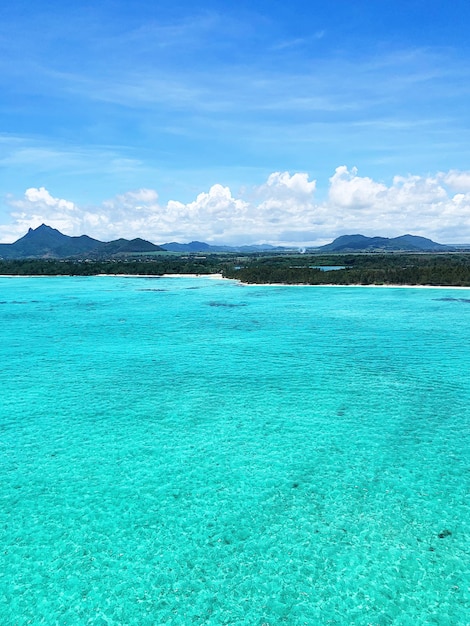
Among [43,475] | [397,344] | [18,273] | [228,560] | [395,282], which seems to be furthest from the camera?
[18,273]

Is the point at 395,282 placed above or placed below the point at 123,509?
above

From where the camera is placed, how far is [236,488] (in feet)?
52.0

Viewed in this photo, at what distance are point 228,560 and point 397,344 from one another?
3079cm

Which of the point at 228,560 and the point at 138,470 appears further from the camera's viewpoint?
the point at 138,470

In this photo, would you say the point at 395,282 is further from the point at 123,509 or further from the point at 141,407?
the point at 123,509

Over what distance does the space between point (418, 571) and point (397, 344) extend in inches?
1155

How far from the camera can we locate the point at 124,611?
35.2 feet

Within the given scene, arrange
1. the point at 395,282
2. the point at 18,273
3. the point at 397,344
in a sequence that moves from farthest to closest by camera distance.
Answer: the point at 18,273
the point at 395,282
the point at 397,344

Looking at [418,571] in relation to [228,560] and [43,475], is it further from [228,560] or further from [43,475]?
[43,475]

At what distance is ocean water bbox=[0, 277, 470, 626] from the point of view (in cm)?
1109

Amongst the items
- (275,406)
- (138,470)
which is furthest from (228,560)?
(275,406)

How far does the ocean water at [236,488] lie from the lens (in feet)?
36.4

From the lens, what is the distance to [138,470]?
675 inches

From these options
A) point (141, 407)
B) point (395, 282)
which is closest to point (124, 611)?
point (141, 407)
